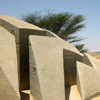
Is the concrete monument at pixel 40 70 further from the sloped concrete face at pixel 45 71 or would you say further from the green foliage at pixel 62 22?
the green foliage at pixel 62 22

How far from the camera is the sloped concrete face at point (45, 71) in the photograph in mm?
3711

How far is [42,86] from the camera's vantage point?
366 centimetres

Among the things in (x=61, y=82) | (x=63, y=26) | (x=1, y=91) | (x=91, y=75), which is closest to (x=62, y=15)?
(x=63, y=26)

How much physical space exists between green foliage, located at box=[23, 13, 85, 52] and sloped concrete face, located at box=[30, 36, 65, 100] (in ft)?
41.1

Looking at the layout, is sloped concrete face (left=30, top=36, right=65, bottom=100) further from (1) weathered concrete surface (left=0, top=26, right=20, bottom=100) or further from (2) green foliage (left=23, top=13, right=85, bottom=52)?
(2) green foliage (left=23, top=13, right=85, bottom=52)

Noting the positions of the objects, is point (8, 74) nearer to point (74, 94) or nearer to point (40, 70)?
point (40, 70)

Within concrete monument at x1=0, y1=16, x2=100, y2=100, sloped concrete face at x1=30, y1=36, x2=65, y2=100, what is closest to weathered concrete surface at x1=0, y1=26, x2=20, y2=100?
concrete monument at x1=0, y1=16, x2=100, y2=100

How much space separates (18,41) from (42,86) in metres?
1.83

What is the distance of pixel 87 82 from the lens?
4879 mm

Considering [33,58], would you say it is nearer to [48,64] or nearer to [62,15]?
[48,64]

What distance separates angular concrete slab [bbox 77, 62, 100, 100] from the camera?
4672 millimetres

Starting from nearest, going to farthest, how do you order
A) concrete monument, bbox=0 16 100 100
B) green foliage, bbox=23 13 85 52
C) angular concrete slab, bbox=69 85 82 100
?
concrete monument, bbox=0 16 100 100
angular concrete slab, bbox=69 85 82 100
green foliage, bbox=23 13 85 52

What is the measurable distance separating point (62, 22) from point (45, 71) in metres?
13.3

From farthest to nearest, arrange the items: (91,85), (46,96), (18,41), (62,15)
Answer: (62,15) < (91,85) < (18,41) < (46,96)
